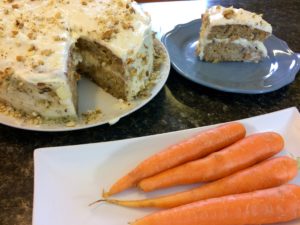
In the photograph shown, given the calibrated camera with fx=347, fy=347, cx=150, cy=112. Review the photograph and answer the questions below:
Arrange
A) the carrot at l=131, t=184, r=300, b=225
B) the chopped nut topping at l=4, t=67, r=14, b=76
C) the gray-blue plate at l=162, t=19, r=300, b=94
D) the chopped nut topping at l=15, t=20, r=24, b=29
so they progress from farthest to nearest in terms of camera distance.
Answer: the gray-blue plate at l=162, t=19, r=300, b=94 → the chopped nut topping at l=15, t=20, r=24, b=29 → the chopped nut topping at l=4, t=67, r=14, b=76 → the carrot at l=131, t=184, r=300, b=225

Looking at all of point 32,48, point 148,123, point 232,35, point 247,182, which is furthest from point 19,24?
point 247,182

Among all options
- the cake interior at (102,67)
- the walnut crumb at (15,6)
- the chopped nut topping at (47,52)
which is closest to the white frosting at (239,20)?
the cake interior at (102,67)

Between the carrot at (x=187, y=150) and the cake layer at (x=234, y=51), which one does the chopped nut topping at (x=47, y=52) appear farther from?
the cake layer at (x=234, y=51)

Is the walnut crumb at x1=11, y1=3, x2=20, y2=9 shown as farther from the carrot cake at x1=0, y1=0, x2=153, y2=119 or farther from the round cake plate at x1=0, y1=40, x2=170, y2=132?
the round cake plate at x1=0, y1=40, x2=170, y2=132

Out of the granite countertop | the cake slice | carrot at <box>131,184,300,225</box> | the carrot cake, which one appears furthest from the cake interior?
carrot at <box>131,184,300,225</box>

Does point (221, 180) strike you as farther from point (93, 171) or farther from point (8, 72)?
point (8, 72)

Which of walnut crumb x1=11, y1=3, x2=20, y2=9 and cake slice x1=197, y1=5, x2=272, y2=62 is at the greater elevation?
walnut crumb x1=11, y1=3, x2=20, y2=9
